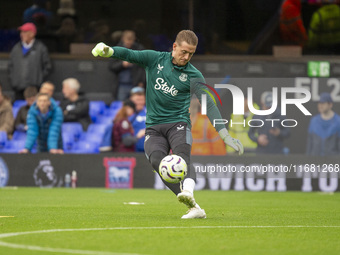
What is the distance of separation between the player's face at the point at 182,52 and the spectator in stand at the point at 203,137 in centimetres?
841

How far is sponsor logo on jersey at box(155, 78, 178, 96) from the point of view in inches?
381

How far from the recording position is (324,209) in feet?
39.6

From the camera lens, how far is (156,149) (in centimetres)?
955

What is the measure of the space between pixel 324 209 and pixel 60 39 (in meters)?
11.6

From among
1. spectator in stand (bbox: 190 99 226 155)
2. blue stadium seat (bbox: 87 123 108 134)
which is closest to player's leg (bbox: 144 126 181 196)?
spectator in stand (bbox: 190 99 226 155)

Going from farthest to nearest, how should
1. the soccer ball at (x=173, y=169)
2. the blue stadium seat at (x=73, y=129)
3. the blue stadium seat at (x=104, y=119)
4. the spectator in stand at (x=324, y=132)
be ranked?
the blue stadium seat at (x=104, y=119) → the blue stadium seat at (x=73, y=129) → the spectator in stand at (x=324, y=132) → the soccer ball at (x=173, y=169)

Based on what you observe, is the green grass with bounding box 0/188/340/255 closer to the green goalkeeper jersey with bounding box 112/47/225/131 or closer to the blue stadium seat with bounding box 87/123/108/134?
the green goalkeeper jersey with bounding box 112/47/225/131

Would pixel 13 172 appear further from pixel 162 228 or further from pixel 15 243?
pixel 15 243

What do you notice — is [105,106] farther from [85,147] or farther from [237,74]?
[237,74]

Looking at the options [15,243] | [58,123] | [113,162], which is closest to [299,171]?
[113,162]

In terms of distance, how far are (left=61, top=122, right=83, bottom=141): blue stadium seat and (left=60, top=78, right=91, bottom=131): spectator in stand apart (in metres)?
0.10

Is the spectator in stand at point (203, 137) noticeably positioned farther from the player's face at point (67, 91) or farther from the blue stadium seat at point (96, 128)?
the player's face at point (67, 91)

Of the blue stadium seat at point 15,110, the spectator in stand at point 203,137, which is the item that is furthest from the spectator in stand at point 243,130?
the blue stadium seat at point 15,110

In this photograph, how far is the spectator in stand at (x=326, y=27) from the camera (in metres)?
21.1
